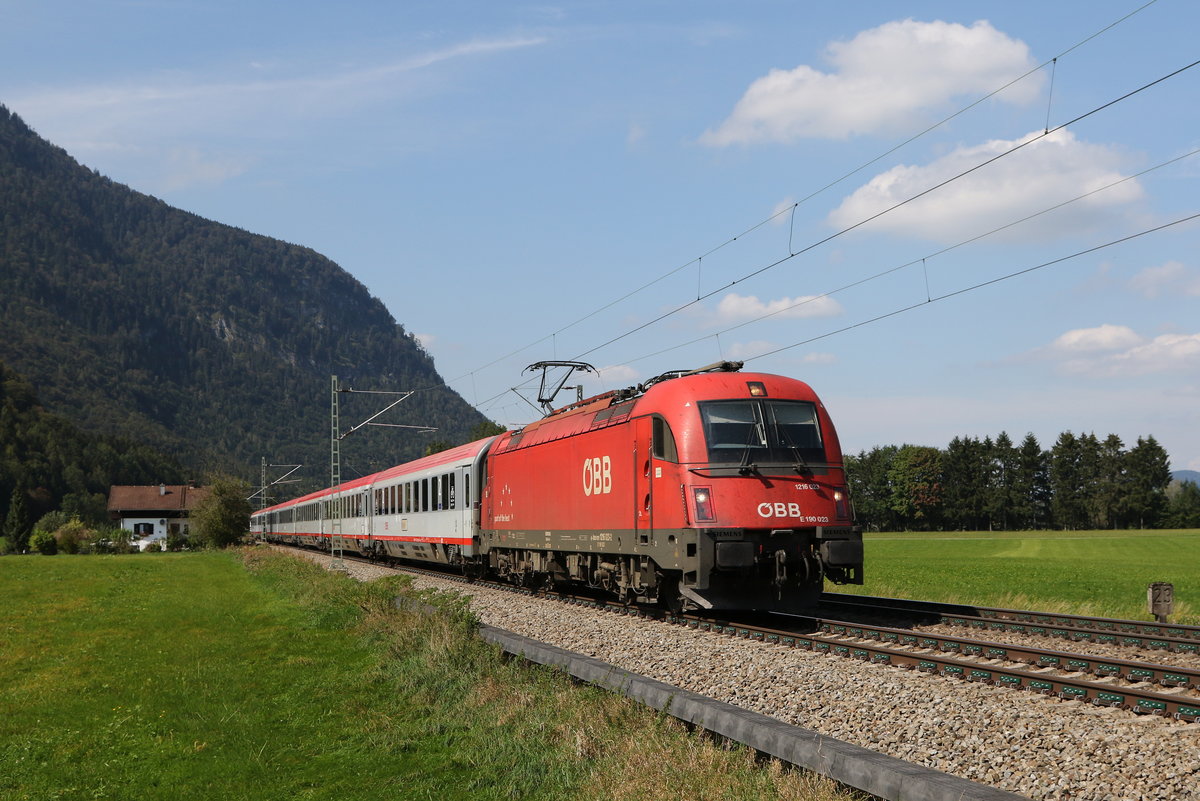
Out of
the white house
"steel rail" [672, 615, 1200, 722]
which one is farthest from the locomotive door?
the white house

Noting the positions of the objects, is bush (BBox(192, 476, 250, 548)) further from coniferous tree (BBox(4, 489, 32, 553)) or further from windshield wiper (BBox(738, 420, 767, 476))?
windshield wiper (BBox(738, 420, 767, 476))

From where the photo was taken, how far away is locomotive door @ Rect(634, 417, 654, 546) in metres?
17.2

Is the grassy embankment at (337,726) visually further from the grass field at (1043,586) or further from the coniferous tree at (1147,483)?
the coniferous tree at (1147,483)

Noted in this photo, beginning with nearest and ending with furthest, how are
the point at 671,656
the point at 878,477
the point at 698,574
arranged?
the point at 671,656 < the point at 698,574 < the point at 878,477

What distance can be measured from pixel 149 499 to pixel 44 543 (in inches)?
2211

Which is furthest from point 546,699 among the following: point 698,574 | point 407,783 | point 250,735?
point 698,574

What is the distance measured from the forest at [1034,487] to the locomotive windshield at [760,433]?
419ft

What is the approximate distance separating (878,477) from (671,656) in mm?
139478

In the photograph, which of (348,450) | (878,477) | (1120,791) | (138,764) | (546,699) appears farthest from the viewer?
(348,450)

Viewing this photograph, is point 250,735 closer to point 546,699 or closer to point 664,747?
point 546,699

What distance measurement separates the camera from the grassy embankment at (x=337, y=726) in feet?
25.8

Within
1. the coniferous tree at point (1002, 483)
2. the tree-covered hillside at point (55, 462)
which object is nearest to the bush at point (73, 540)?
the tree-covered hillside at point (55, 462)

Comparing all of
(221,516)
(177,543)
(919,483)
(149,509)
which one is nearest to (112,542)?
(177,543)

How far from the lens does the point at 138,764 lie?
9.27 metres
